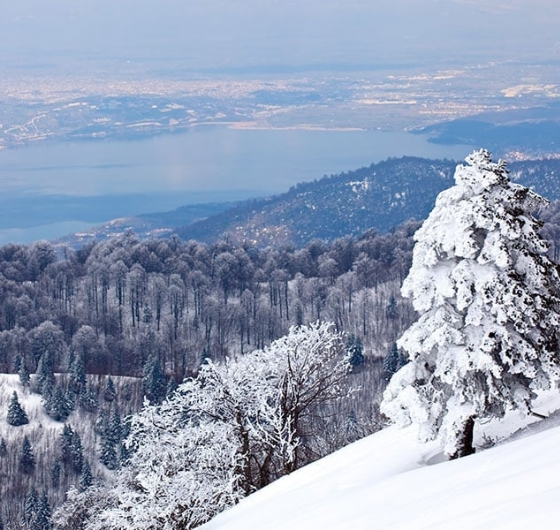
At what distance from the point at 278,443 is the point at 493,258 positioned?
10214 mm

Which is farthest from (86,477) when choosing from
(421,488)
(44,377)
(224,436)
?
(421,488)

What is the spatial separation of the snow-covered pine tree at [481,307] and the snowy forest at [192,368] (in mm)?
90

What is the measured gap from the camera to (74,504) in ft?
132

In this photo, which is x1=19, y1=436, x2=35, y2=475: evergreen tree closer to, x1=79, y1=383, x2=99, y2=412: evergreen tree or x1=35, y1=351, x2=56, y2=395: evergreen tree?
x1=35, y1=351, x2=56, y2=395: evergreen tree

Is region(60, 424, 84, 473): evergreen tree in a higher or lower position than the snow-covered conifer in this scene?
lower

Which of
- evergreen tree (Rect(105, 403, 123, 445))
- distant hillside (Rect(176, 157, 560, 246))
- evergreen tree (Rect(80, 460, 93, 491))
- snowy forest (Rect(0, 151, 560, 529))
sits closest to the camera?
snowy forest (Rect(0, 151, 560, 529))

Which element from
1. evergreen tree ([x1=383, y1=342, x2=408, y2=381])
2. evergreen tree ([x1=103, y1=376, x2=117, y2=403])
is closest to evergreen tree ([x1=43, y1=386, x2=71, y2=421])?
evergreen tree ([x1=103, y1=376, x2=117, y2=403])

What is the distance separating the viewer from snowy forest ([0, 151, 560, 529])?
69.2 ft

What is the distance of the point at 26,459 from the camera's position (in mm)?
66688

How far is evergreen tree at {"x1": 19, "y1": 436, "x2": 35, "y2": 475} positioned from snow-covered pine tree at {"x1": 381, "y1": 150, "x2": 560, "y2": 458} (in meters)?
58.2

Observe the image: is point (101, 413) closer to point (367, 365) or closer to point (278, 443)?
point (367, 365)

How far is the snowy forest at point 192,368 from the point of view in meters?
21.1

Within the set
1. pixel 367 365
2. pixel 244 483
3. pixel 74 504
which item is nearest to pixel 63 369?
pixel 367 365

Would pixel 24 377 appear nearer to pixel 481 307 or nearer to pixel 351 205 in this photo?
pixel 481 307
